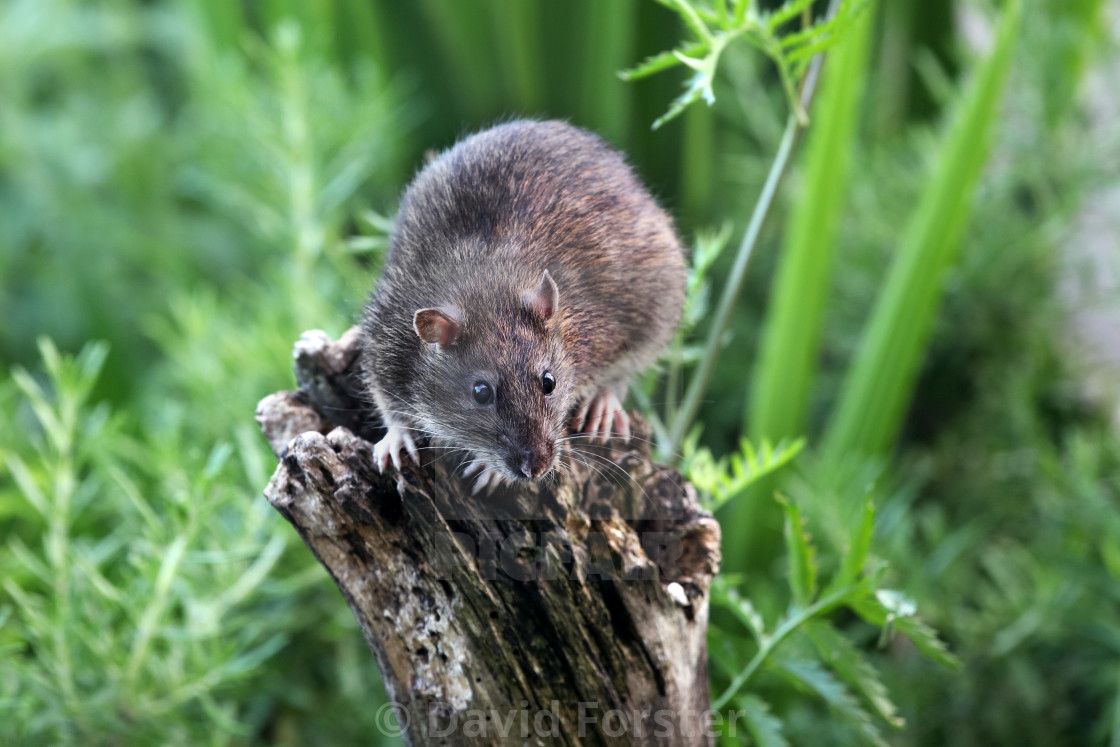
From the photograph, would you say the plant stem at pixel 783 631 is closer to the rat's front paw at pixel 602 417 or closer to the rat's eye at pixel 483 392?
the rat's front paw at pixel 602 417

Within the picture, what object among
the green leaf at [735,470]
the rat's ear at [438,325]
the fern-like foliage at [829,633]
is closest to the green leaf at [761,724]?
the fern-like foliage at [829,633]

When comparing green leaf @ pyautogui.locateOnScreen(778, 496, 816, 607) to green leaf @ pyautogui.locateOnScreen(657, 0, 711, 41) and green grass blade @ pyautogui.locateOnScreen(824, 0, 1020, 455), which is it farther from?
green grass blade @ pyautogui.locateOnScreen(824, 0, 1020, 455)

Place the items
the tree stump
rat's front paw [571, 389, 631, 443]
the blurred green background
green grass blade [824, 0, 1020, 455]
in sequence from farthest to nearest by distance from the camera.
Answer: green grass blade [824, 0, 1020, 455] < the blurred green background < rat's front paw [571, 389, 631, 443] < the tree stump

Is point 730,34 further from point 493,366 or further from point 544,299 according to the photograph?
point 493,366

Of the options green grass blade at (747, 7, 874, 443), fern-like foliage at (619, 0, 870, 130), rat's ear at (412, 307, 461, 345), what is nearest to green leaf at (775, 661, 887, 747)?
rat's ear at (412, 307, 461, 345)

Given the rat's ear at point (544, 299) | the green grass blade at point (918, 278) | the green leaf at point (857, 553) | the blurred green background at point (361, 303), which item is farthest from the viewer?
the green grass blade at point (918, 278)

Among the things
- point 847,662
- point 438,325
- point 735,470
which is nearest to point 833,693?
point 847,662
